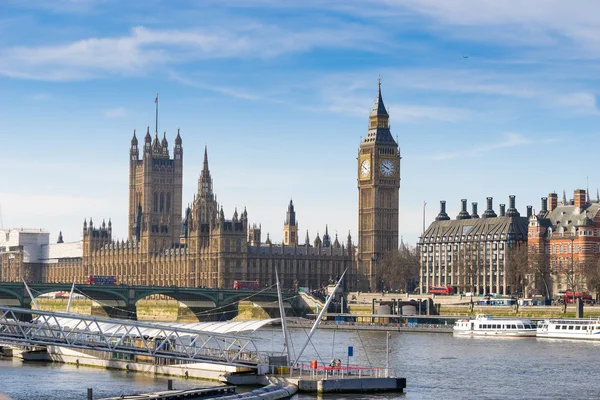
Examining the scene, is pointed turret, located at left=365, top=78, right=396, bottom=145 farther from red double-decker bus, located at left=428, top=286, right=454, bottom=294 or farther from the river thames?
the river thames

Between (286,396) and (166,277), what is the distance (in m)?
140

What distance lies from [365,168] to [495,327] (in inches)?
2788

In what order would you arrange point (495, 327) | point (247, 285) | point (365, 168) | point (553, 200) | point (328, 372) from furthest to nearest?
1. point (365, 168)
2. point (247, 285)
3. point (553, 200)
4. point (495, 327)
5. point (328, 372)

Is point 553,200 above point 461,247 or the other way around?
above

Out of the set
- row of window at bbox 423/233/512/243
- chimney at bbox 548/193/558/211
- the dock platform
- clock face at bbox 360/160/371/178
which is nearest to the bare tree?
chimney at bbox 548/193/558/211

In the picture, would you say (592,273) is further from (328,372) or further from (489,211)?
(328,372)

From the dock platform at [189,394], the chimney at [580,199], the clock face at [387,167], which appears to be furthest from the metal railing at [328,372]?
the clock face at [387,167]

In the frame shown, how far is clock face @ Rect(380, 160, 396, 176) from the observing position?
18275cm

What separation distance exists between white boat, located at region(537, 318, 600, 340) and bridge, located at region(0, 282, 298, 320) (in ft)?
120

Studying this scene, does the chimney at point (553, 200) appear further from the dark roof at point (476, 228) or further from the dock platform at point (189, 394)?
the dock platform at point (189, 394)

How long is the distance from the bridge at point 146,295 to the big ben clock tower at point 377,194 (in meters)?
27.6

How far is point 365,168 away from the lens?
18388cm

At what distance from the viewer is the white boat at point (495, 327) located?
113000 mm

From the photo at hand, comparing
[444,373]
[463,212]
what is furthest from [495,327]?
[463,212]
